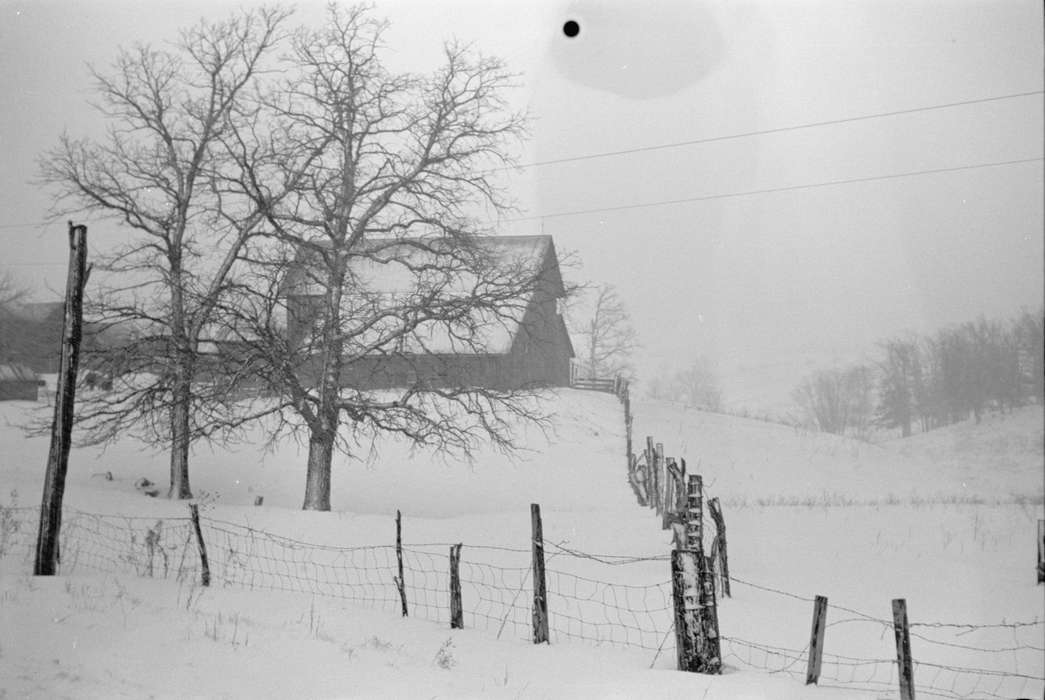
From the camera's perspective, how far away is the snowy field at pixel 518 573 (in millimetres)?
6102

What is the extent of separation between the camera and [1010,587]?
8.12 metres

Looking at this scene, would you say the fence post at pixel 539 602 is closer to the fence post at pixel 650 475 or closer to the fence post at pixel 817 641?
the fence post at pixel 817 641

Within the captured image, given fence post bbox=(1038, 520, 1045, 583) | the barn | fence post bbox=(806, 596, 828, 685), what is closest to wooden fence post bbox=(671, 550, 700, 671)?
fence post bbox=(806, 596, 828, 685)

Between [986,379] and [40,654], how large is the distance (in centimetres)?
1380

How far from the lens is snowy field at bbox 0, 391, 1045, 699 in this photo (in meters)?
6.10

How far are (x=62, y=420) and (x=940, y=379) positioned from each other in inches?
583

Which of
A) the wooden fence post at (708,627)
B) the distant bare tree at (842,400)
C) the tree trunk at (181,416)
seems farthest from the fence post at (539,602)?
the distant bare tree at (842,400)

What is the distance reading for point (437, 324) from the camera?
1235 cm

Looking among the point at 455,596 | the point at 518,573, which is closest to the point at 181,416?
the point at 518,573

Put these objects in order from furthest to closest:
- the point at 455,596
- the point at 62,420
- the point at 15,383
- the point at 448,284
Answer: the point at 15,383, the point at 448,284, the point at 62,420, the point at 455,596

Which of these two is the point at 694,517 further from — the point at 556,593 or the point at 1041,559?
the point at 1041,559

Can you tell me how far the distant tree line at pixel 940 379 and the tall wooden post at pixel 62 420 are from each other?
1175 cm

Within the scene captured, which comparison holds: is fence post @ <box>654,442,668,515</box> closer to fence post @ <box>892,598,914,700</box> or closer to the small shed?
fence post @ <box>892,598,914,700</box>

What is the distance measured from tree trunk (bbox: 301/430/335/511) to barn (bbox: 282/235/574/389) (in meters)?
0.95
